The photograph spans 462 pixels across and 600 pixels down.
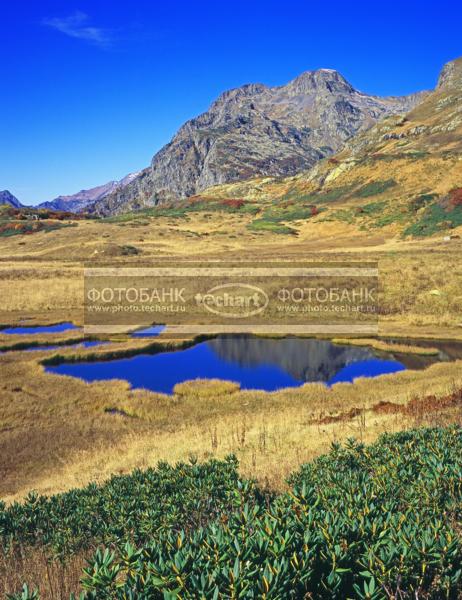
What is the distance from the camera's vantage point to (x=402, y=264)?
65312mm

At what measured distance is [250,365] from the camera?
3669cm

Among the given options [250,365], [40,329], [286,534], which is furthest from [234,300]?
[286,534]

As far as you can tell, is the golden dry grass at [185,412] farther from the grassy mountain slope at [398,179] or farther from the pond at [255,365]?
A: the grassy mountain slope at [398,179]

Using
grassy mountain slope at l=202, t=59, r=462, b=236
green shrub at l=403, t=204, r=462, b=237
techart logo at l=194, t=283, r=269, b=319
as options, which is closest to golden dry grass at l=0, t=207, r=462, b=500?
techart logo at l=194, t=283, r=269, b=319

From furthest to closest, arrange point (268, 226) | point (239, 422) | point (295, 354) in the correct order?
point (268, 226) < point (295, 354) < point (239, 422)

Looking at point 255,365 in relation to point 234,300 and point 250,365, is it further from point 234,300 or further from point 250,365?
point 234,300

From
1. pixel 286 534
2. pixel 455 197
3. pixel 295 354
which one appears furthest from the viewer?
pixel 455 197

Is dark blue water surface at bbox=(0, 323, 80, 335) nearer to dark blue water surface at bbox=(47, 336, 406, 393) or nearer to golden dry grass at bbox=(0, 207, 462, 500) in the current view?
golden dry grass at bbox=(0, 207, 462, 500)

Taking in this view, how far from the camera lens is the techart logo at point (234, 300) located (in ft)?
175

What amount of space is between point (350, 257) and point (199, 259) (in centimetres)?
2893

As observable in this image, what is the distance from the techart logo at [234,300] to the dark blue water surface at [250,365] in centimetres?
1100

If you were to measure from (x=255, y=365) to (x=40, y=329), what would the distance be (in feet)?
83.7

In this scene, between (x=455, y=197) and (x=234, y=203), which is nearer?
(x=455, y=197)

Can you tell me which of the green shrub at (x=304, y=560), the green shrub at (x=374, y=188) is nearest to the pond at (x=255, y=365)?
the green shrub at (x=304, y=560)
